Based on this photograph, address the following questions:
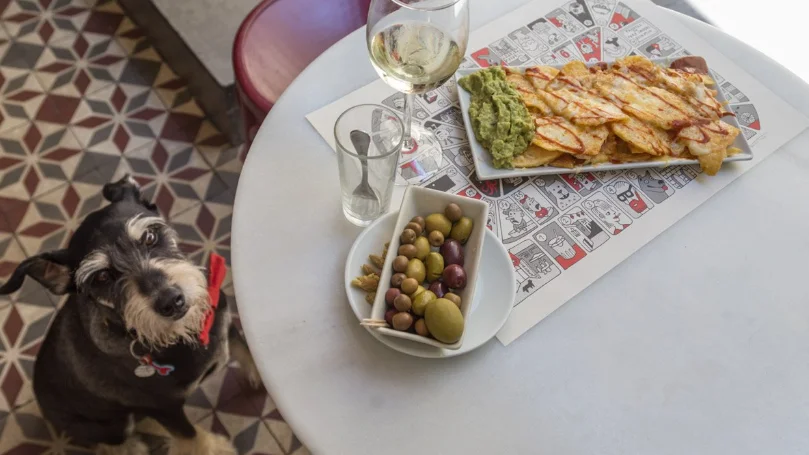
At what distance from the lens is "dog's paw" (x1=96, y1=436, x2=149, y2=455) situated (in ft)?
4.66

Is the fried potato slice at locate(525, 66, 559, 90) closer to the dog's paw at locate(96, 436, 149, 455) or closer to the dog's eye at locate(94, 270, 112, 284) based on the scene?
the dog's eye at locate(94, 270, 112, 284)

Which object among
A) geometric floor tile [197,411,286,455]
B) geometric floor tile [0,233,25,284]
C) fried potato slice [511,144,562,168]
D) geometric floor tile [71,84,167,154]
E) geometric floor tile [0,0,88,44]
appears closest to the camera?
fried potato slice [511,144,562,168]

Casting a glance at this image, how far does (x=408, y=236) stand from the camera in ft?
2.83

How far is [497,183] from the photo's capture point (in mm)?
994

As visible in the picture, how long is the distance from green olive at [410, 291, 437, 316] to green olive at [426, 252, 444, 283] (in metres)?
0.05

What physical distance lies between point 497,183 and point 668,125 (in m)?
0.29

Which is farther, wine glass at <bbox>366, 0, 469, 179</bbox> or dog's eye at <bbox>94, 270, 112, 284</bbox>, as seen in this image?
dog's eye at <bbox>94, 270, 112, 284</bbox>

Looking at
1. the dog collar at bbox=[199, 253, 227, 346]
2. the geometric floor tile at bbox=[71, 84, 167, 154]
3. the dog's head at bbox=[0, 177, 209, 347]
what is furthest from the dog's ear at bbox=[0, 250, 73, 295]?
the geometric floor tile at bbox=[71, 84, 167, 154]

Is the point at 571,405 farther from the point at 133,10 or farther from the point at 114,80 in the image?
the point at 133,10

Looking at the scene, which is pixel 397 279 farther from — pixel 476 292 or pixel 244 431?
pixel 244 431

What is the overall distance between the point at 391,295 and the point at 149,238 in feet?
1.65

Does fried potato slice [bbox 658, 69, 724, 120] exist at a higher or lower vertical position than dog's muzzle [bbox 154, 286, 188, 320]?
higher

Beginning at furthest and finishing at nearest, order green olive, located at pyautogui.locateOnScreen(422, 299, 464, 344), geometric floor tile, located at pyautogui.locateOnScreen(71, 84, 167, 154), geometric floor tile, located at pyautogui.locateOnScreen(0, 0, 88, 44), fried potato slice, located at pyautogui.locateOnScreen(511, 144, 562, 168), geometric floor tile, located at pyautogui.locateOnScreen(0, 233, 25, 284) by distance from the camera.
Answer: geometric floor tile, located at pyautogui.locateOnScreen(0, 0, 88, 44), geometric floor tile, located at pyautogui.locateOnScreen(71, 84, 167, 154), geometric floor tile, located at pyautogui.locateOnScreen(0, 233, 25, 284), fried potato slice, located at pyautogui.locateOnScreen(511, 144, 562, 168), green olive, located at pyautogui.locateOnScreen(422, 299, 464, 344)

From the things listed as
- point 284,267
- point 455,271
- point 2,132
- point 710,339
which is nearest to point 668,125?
point 710,339
